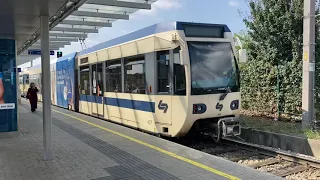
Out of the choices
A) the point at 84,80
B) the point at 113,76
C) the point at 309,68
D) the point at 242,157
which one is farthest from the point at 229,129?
the point at 84,80

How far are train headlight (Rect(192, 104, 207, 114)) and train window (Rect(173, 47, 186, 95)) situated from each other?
17.8 inches

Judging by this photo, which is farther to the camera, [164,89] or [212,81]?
[164,89]

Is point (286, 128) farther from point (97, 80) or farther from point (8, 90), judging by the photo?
point (8, 90)

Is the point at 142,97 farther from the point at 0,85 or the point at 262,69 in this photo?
the point at 262,69

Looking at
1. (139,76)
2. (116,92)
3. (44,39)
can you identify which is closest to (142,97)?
(139,76)

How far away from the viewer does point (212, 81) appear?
27.3ft

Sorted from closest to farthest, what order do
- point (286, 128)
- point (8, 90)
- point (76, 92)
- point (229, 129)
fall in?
point (229, 129)
point (8, 90)
point (286, 128)
point (76, 92)

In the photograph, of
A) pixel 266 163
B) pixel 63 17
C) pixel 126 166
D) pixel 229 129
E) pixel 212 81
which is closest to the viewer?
pixel 126 166

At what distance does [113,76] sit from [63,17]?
4.03 meters

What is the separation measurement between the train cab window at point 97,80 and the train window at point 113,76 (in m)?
0.83

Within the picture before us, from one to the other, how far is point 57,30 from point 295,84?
1153cm

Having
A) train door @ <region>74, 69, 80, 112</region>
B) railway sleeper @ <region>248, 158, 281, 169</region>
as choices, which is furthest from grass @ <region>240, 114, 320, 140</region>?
train door @ <region>74, 69, 80, 112</region>

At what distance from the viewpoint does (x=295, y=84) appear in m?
12.0

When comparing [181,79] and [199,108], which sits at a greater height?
[181,79]
